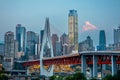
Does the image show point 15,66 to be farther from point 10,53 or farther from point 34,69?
point 10,53

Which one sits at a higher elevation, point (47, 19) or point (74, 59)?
point (47, 19)

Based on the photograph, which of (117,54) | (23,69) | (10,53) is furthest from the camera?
(10,53)

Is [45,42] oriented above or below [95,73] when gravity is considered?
above

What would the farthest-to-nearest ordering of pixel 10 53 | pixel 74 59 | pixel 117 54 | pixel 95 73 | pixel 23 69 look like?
pixel 10 53
pixel 23 69
pixel 74 59
pixel 95 73
pixel 117 54

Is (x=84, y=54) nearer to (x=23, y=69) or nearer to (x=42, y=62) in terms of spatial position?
(x=42, y=62)

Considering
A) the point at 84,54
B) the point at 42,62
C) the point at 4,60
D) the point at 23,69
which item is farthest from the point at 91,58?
the point at 4,60

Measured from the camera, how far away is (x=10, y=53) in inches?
7436

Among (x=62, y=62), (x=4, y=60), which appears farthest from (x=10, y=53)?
(x=62, y=62)

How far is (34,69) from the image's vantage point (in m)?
154

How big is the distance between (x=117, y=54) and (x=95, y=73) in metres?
7.03

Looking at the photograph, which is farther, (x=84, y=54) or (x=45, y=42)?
(x=45, y=42)

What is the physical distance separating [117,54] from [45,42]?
39557 millimetres

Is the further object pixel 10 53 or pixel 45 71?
pixel 10 53

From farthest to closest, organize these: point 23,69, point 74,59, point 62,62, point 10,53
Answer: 1. point 10,53
2. point 23,69
3. point 62,62
4. point 74,59
